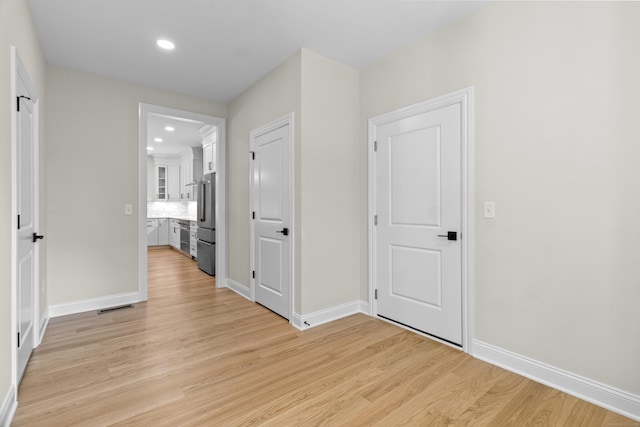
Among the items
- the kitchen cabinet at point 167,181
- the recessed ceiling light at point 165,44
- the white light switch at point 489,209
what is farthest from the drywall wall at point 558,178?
the kitchen cabinet at point 167,181

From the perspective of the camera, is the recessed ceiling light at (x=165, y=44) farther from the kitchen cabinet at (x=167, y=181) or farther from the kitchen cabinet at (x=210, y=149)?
the kitchen cabinet at (x=167, y=181)

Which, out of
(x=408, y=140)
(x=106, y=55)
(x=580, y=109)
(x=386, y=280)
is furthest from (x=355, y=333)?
(x=106, y=55)

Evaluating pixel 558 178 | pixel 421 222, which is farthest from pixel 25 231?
pixel 558 178

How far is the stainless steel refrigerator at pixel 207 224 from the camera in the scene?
482 cm

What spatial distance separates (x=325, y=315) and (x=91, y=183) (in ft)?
9.91

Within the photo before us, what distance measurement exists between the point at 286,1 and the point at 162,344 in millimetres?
2917

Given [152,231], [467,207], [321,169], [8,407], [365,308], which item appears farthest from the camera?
[152,231]

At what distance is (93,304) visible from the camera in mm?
3422

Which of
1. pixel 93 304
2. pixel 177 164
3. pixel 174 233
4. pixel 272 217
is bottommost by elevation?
pixel 93 304

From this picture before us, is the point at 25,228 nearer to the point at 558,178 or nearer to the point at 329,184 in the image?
the point at 329,184

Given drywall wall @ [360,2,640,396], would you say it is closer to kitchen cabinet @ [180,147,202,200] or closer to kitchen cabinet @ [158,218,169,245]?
kitchen cabinet @ [180,147,202,200]

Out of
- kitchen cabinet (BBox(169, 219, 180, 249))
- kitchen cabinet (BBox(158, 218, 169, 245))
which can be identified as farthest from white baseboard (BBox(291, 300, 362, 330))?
kitchen cabinet (BBox(158, 218, 169, 245))

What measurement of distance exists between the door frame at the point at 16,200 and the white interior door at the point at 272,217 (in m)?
1.97

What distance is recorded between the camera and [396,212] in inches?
115
